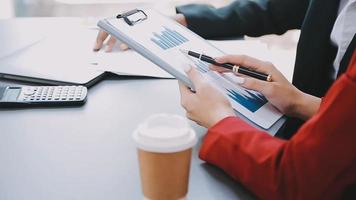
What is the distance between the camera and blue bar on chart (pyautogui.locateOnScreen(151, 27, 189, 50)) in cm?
93

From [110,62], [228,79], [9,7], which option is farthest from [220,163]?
[9,7]

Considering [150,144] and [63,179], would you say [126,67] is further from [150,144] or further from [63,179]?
[150,144]

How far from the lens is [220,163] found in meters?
0.67

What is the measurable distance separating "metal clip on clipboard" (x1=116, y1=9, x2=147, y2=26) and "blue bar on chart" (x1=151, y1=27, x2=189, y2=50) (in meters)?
0.06

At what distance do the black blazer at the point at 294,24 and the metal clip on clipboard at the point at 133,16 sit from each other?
230 mm

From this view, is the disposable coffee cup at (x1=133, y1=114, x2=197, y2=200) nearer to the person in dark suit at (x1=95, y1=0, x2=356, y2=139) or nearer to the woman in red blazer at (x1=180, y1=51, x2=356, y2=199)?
the woman in red blazer at (x1=180, y1=51, x2=356, y2=199)

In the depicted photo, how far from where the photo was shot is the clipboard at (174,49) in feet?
2.73

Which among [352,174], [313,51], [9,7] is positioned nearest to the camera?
[352,174]

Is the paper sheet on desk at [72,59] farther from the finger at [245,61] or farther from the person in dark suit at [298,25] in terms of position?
the finger at [245,61]

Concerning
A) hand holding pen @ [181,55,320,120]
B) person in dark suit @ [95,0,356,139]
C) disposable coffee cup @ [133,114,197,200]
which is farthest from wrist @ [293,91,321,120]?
disposable coffee cup @ [133,114,197,200]

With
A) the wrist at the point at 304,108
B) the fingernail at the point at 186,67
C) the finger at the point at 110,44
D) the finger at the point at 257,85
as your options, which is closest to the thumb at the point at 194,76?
the fingernail at the point at 186,67

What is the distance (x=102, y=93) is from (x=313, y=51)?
0.54 meters

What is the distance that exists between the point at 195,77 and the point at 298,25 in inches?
27.1

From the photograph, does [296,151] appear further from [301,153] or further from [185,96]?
[185,96]
